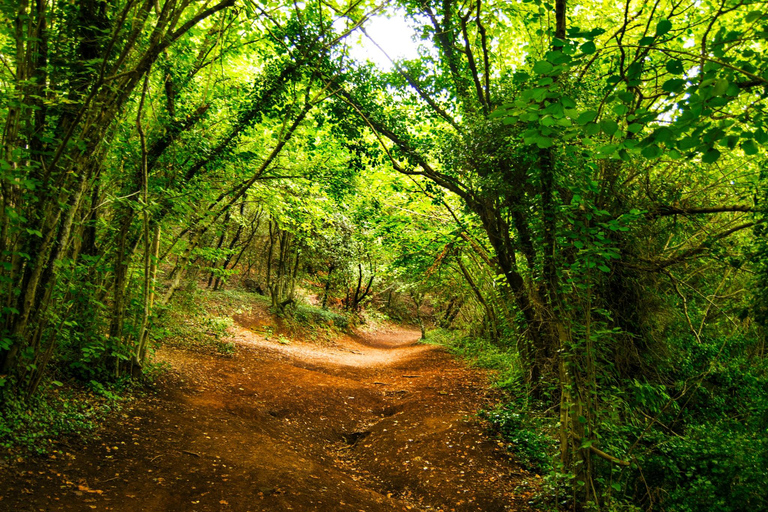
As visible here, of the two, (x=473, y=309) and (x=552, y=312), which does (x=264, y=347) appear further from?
(x=552, y=312)

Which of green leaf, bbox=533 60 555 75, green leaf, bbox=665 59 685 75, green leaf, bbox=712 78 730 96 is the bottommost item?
green leaf, bbox=712 78 730 96

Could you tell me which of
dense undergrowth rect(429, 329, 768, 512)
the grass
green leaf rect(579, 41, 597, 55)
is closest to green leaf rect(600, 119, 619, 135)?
green leaf rect(579, 41, 597, 55)

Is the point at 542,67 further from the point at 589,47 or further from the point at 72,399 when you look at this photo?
the point at 72,399

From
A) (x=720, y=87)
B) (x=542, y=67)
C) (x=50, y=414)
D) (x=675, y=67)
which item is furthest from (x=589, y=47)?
(x=50, y=414)

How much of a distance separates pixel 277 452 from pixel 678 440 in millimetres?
4545

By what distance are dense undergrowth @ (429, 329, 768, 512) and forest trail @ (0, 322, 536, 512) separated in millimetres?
529

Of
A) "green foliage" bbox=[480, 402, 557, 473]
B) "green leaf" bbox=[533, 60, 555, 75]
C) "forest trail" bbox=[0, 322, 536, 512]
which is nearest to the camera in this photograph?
"green leaf" bbox=[533, 60, 555, 75]

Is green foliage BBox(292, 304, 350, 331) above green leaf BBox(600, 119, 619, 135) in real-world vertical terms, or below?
below

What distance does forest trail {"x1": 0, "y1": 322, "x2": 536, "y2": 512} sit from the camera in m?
3.27

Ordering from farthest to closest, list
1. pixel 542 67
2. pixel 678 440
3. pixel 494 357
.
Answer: pixel 494 357, pixel 678 440, pixel 542 67

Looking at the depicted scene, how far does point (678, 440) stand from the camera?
13.2 feet

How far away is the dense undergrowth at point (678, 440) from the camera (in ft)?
11.1

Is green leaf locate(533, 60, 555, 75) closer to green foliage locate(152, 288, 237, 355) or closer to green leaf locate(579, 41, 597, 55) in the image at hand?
green leaf locate(579, 41, 597, 55)

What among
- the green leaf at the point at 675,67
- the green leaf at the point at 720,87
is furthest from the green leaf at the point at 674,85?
the green leaf at the point at 720,87
